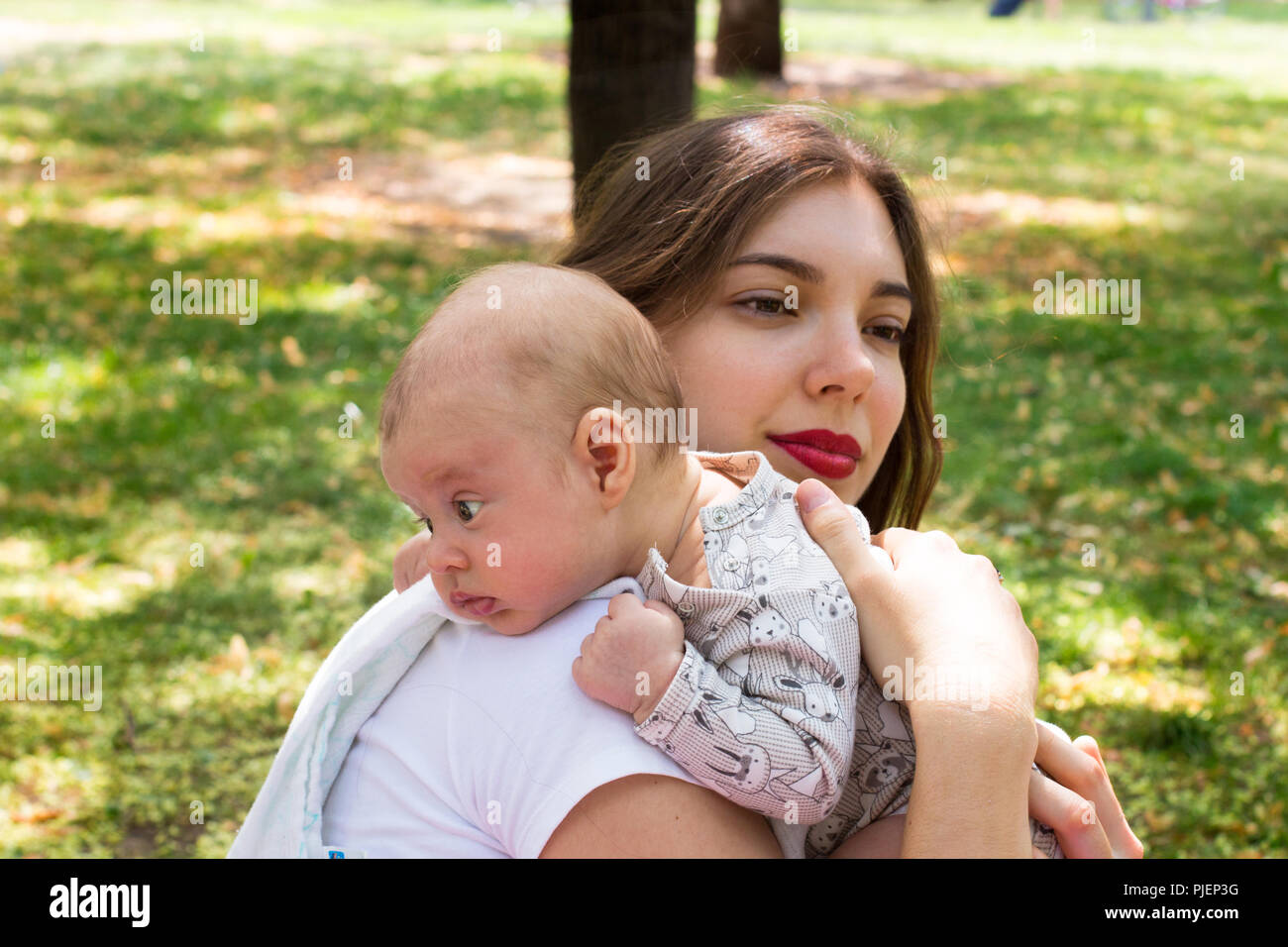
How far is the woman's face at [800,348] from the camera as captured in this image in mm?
2252

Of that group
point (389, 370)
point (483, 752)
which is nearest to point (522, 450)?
point (483, 752)

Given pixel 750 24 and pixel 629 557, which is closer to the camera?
pixel 629 557

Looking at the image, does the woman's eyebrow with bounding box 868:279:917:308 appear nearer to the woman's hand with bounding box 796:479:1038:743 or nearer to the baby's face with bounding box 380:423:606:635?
the woman's hand with bounding box 796:479:1038:743

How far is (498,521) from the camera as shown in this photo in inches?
70.1

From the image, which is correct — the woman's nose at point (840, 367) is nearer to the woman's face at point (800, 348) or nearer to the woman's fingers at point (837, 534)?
the woman's face at point (800, 348)

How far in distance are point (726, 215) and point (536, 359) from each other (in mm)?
703

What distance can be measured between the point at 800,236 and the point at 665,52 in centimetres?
385

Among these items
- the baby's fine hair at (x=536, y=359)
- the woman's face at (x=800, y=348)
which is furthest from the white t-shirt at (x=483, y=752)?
the woman's face at (x=800, y=348)

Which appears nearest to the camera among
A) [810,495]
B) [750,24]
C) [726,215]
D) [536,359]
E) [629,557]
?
[536,359]

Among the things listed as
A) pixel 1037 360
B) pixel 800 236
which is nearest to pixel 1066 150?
pixel 1037 360

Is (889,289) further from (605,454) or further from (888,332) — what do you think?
(605,454)

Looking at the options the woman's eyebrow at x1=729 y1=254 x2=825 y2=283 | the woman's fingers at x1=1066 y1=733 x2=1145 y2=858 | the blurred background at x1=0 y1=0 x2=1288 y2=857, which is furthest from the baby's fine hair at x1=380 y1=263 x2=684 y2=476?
the blurred background at x1=0 y1=0 x2=1288 y2=857
